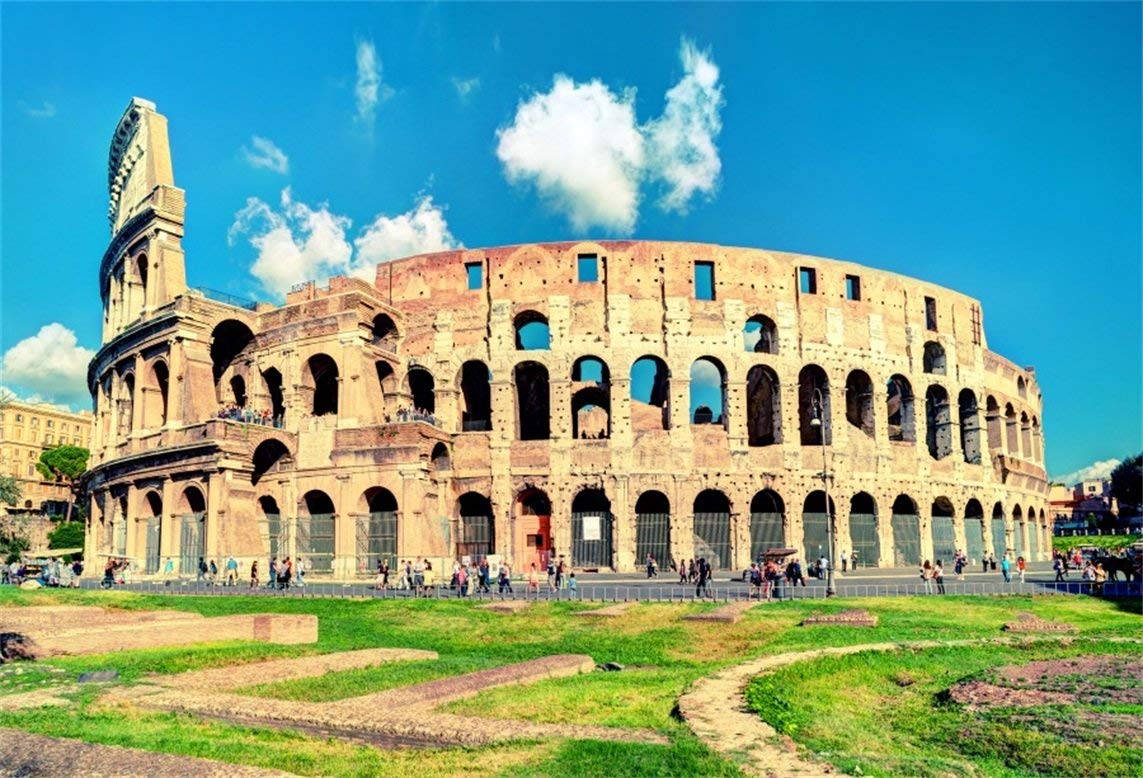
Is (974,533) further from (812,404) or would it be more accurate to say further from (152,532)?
(152,532)

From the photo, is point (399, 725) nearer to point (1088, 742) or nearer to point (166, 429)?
point (1088, 742)

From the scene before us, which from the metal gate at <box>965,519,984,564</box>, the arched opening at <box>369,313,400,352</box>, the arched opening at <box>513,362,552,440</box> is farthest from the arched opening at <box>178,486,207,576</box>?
the metal gate at <box>965,519,984,564</box>

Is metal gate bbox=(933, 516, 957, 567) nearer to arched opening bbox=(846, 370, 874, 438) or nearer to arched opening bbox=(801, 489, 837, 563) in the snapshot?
arched opening bbox=(846, 370, 874, 438)

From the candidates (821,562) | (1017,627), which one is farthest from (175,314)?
(1017,627)

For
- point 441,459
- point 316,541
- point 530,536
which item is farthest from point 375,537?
point 530,536

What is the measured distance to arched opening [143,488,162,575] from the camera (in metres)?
34.8

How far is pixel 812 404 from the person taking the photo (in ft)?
129

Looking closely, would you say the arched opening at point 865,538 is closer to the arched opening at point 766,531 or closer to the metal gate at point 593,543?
the arched opening at point 766,531

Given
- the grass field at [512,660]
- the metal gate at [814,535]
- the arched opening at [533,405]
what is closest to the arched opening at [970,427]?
the metal gate at [814,535]

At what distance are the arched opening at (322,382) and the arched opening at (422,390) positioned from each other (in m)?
3.34

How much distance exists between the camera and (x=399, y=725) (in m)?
7.74

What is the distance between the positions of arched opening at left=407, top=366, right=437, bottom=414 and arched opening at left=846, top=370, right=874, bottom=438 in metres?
18.4

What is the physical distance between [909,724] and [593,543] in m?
25.9

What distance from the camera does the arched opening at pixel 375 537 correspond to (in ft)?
110
